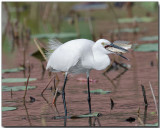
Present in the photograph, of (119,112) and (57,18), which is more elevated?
(57,18)

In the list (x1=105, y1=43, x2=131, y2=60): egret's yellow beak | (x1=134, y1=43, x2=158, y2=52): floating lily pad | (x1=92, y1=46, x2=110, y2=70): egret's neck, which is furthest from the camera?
(x1=134, y1=43, x2=158, y2=52): floating lily pad

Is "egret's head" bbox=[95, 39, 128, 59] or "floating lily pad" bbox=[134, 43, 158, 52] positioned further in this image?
"floating lily pad" bbox=[134, 43, 158, 52]

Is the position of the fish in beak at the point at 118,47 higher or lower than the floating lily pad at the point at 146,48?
lower

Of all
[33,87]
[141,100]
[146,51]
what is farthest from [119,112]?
[146,51]

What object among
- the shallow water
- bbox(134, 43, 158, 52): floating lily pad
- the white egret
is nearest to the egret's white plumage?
the white egret

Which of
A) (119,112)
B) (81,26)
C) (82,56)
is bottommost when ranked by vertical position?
(119,112)

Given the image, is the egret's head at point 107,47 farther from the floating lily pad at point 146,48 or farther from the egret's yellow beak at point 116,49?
the floating lily pad at point 146,48

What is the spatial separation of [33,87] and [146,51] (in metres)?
3.52

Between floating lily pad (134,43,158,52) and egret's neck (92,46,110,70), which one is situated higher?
floating lily pad (134,43,158,52)

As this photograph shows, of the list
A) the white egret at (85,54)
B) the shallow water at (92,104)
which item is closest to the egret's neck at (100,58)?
the white egret at (85,54)

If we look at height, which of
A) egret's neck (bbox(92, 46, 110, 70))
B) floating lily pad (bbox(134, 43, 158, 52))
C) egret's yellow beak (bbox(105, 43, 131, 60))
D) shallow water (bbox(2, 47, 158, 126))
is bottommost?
A: shallow water (bbox(2, 47, 158, 126))

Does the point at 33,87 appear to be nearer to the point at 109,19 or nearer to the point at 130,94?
the point at 130,94

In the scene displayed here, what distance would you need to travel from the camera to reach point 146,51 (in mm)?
9711

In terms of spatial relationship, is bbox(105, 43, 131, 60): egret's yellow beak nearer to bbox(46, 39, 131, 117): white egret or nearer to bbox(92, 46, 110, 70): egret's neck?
bbox(46, 39, 131, 117): white egret
